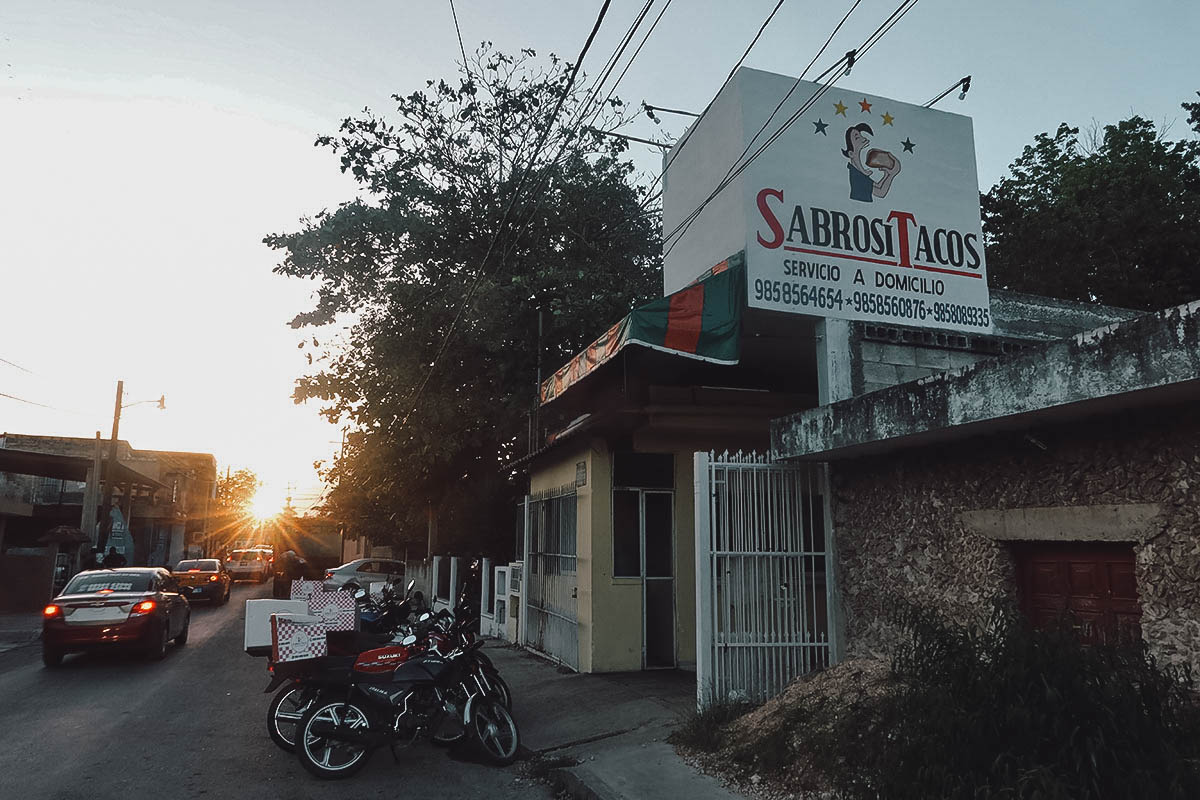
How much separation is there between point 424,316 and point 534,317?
2467 mm

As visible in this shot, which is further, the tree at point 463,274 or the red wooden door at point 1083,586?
the tree at point 463,274

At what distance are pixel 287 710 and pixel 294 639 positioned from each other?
0.96m

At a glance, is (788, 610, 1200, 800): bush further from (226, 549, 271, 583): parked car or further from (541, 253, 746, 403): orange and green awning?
(226, 549, 271, 583): parked car

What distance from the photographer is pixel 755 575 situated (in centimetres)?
798

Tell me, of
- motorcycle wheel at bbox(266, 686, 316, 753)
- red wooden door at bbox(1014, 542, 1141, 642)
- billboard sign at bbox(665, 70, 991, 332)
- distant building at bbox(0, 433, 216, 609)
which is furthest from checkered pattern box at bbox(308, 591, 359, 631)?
distant building at bbox(0, 433, 216, 609)

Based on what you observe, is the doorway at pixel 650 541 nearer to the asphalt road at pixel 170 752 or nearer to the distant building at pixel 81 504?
the asphalt road at pixel 170 752

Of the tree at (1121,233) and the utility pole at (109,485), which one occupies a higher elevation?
the tree at (1121,233)

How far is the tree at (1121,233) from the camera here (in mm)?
20438

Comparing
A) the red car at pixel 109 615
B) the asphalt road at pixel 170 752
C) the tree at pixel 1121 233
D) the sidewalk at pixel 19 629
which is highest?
the tree at pixel 1121 233

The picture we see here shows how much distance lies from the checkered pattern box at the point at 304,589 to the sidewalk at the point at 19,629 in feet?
29.7

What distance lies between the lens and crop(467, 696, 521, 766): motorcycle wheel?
691 centimetres

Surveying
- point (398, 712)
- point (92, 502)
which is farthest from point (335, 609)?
point (92, 502)

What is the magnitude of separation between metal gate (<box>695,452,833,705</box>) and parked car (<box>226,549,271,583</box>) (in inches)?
1429

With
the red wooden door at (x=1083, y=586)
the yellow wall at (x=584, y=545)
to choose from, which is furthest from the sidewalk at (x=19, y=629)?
the red wooden door at (x=1083, y=586)
